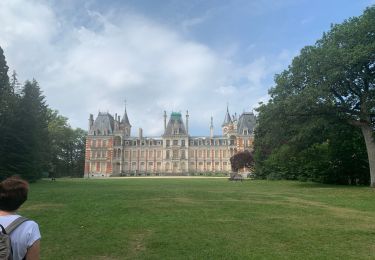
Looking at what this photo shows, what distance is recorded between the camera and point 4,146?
33.0 metres

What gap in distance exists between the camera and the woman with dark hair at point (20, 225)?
130 inches

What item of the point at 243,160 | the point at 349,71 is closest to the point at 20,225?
the point at 349,71

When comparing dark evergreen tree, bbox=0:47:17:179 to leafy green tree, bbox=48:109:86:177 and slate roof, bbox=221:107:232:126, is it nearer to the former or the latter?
leafy green tree, bbox=48:109:86:177

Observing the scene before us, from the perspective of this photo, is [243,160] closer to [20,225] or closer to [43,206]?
[43,206]

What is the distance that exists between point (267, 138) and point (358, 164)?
931 centimetres

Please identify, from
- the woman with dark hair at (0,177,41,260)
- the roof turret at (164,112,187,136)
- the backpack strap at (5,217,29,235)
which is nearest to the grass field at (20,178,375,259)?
the woman with dark hair at (0,177,41,260)

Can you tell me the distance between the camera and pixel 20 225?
3312mm

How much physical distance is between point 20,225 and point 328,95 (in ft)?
80.4

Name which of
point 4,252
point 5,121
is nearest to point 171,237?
point 4,252

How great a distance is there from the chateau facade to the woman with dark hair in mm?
90581

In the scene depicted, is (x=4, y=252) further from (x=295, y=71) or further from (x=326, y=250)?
(x=295, y=71)

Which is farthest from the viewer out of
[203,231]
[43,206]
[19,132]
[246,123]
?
[246,123]

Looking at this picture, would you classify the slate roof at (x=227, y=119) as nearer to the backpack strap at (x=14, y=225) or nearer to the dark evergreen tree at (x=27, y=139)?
the dark evergreen tree at (x=27, y=139)

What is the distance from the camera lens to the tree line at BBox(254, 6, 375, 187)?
24484 millimetres
